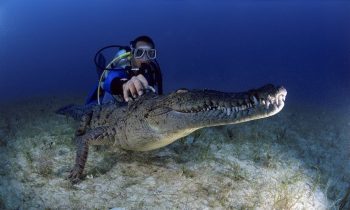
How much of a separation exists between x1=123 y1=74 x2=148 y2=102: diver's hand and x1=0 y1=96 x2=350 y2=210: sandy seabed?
73 cm

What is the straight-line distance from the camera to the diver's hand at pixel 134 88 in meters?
4.12

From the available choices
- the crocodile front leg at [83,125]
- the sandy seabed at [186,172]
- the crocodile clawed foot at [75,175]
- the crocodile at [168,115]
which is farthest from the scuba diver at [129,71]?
the crocodile clawed foot at [75,175]

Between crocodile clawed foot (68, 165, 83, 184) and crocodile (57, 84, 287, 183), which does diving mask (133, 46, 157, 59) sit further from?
crocodile clawed foot (68, 165, 83, 184)

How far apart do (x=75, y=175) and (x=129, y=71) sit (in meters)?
1.96

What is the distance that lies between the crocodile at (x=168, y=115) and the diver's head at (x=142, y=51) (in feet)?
3.66

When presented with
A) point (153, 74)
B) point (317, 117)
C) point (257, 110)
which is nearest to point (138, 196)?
point (257, 110)

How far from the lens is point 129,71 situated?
16.4 feet

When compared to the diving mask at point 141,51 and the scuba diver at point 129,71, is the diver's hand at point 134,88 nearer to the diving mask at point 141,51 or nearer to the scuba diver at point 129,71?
the scuba diver at point 129,71

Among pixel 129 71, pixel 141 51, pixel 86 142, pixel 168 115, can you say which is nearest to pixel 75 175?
pixel 86 142

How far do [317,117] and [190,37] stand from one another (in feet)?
149

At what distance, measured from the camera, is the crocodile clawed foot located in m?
3.48

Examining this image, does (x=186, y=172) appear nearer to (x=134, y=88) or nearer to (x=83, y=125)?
(x=134, y=88)

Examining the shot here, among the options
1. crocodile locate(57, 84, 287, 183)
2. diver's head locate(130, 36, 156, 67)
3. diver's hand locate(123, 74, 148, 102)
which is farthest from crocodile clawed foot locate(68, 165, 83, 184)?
diver's head locate(130, 36, 156, 67)

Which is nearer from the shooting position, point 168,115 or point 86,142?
point 168,115
